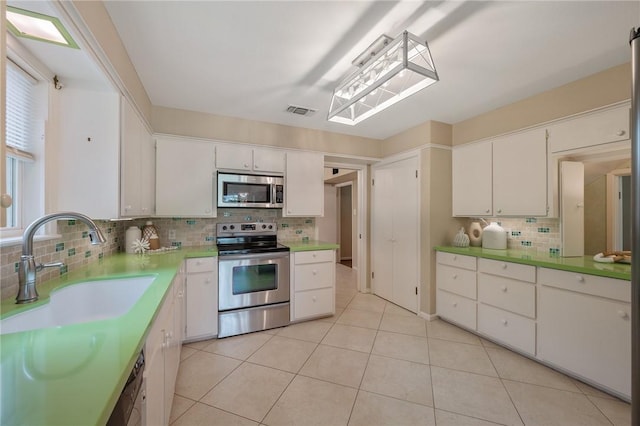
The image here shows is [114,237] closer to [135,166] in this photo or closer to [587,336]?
[135,166]

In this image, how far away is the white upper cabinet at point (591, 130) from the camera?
200 centimetres

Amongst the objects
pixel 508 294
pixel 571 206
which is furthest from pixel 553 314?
pixel 571 206

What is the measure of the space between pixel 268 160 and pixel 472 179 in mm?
2472

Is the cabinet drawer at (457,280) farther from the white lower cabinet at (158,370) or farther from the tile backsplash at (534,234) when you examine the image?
the white lower cabinet at (158,370)

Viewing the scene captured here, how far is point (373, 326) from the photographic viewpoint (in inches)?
116

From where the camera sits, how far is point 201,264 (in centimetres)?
255

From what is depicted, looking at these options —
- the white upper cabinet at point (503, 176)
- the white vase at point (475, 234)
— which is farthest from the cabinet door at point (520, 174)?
the white vase at point (475, 234)

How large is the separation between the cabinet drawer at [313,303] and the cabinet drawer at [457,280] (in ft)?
4.43

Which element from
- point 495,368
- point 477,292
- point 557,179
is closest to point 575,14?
point 557,179

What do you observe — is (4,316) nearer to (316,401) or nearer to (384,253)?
(316,401)

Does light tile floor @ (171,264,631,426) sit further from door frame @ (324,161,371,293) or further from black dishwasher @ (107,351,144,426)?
door frame @ (324,161,371,293)

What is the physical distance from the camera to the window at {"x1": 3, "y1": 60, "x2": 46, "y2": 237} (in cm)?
135

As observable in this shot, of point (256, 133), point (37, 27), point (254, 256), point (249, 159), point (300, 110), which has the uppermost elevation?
point (300, 110)

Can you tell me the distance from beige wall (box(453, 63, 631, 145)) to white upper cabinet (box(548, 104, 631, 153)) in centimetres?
7
